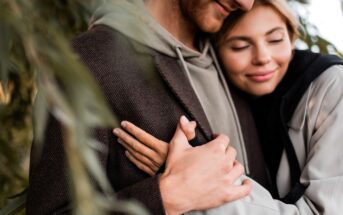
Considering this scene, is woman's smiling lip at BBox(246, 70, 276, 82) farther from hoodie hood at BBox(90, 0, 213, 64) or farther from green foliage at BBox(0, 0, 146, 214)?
green foliage at BBox(0, 0, 146, 214)

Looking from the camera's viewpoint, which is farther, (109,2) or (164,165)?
(164,165)

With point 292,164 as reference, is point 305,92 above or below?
above

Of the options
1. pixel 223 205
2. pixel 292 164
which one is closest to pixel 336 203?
pixel 292 164

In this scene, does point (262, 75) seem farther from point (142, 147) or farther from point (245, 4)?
point (142, 147)

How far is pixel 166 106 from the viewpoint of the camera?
1317 millimetres

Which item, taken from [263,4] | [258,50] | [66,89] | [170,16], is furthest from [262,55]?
[66,89]

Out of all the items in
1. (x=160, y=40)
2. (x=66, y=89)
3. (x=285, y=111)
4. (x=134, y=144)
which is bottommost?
(x=285, y=111)

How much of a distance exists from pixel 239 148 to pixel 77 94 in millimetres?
930

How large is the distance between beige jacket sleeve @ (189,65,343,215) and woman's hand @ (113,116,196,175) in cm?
13

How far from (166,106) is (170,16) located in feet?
0.72

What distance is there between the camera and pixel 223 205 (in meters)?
1.22

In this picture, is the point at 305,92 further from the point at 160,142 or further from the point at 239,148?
the point at 160,142

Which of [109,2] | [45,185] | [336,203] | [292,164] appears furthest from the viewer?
[292,164]

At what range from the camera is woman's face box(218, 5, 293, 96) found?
1.43 meters
